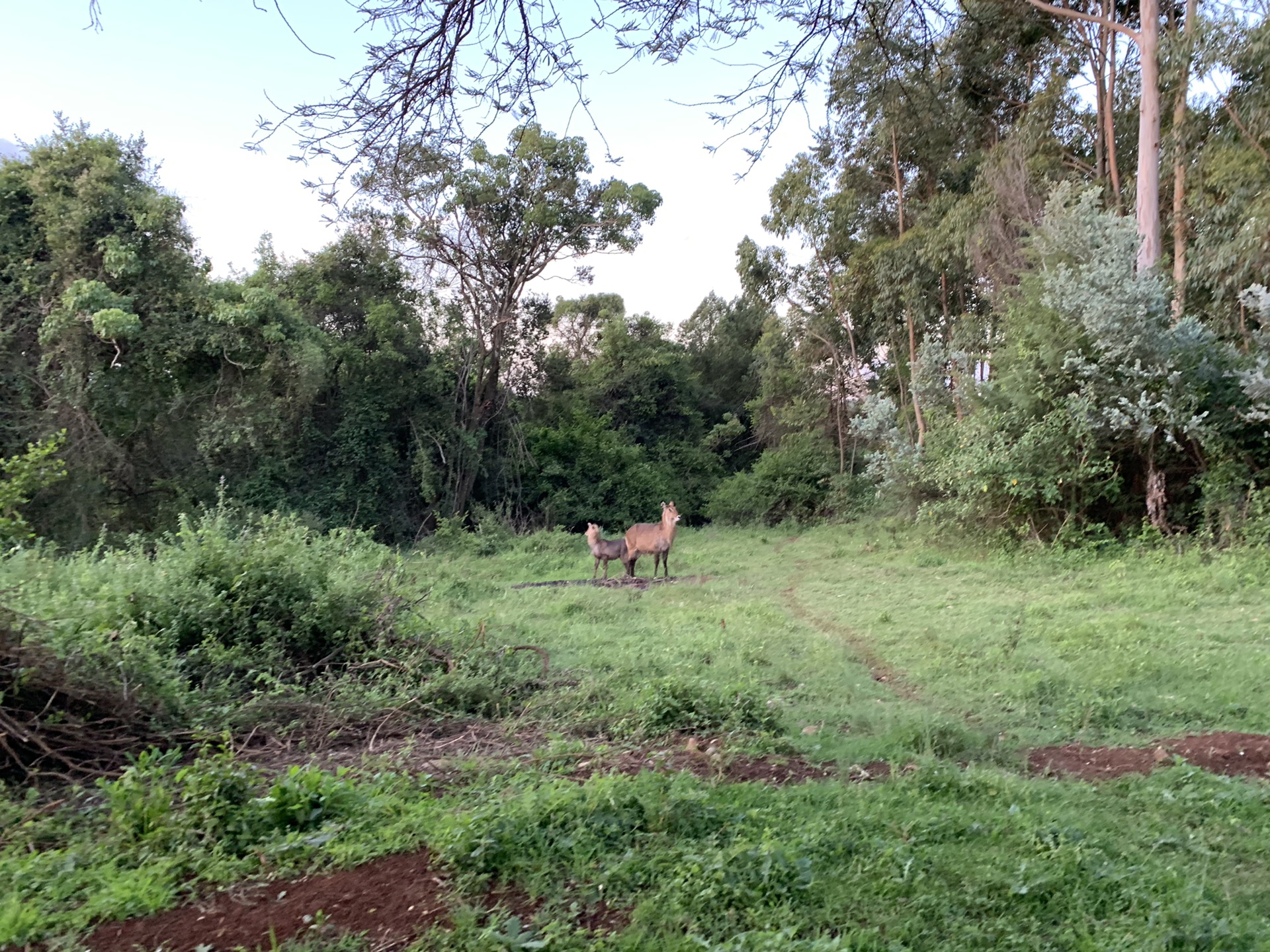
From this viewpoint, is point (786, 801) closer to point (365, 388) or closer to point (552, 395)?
point (365, 388)

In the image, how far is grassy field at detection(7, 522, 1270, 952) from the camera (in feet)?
8.90

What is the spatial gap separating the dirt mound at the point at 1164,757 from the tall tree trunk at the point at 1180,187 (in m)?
9.05

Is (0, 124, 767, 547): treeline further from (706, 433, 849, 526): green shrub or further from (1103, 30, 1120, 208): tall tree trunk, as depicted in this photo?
(1103, 30, 1120, 208): tall tree trunk

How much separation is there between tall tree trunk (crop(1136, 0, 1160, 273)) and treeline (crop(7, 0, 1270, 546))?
144mm

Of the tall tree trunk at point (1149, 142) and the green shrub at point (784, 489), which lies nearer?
the tall tree trunk at point (1149, 142)

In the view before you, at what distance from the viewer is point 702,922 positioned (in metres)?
2.69

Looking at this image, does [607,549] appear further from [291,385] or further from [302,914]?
[302,914]

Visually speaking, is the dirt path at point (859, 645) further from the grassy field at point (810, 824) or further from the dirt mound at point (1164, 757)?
the dirt mound at point (1164, 757)

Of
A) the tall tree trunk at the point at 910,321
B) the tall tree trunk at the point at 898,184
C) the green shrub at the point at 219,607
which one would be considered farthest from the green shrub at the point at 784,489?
the green shrub at the point at 219,607

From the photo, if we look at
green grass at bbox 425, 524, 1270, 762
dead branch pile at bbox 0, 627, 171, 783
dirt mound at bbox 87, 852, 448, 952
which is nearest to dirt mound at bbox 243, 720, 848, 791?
green grass at bbox 425, 524, 1270, 762

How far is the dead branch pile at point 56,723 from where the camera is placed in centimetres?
377

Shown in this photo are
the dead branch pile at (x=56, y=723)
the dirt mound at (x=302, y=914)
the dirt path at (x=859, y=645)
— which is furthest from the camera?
the dirt path at (x=859, y=645)

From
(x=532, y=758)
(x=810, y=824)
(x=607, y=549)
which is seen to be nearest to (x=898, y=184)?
(x=607, y=549)

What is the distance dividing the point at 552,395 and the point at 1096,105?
14.1 meters
